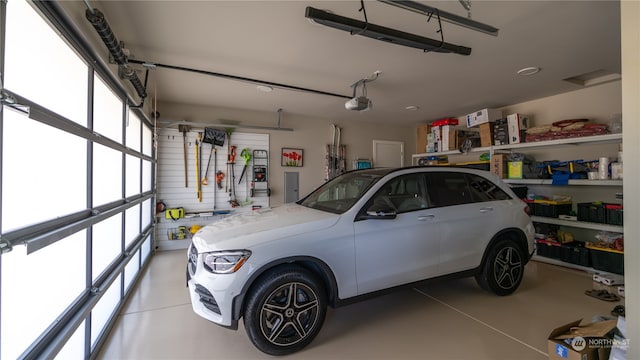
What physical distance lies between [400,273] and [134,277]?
11.2ft

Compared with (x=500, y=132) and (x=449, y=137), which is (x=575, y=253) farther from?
(x=449, y=137)

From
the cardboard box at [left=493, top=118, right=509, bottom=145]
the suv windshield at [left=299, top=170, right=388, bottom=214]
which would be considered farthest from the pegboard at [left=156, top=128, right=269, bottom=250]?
the cardboard box at [left=493, top=118, right=509, bottom=145]

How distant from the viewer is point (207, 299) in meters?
1.91

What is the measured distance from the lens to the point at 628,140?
4.34 feet

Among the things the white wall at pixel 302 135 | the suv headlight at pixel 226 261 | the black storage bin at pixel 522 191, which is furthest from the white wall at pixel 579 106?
the suv headlight at pixel 226 261

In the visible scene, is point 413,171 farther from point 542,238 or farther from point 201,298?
point 542,238

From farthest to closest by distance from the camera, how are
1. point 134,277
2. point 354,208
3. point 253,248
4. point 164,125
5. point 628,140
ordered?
point 164,125 < point 134,277 < point 354,208 < point 253,248 < point 628,140

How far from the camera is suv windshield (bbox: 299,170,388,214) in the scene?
8.15ft

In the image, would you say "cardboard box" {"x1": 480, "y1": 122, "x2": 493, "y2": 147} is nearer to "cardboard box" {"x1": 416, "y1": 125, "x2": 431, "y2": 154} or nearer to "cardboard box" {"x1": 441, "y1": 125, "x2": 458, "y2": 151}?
"cardboard box" {"x1": 441, "y1": 125, "x2": 458, "y2": 151}

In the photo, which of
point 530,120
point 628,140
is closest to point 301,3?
point 628,140

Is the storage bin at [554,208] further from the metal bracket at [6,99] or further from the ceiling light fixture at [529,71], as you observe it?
the metal bracket at [6,99]

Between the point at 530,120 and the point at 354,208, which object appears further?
the point at 530,120

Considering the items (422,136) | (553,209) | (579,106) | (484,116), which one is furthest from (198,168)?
(579,106)

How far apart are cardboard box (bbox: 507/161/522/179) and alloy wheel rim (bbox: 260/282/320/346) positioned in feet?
15.0
